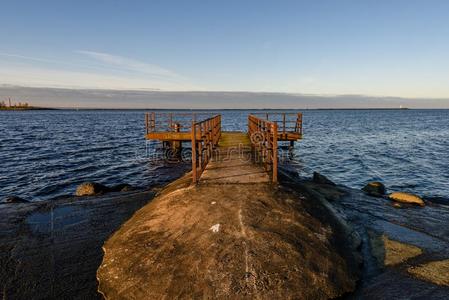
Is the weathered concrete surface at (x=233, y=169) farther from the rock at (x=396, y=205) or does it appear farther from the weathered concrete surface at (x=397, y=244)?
the rock at (x=396, y=205)

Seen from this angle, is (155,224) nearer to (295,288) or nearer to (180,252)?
(180,252)

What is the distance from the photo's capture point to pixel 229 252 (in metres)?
5.94

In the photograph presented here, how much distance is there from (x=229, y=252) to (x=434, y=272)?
15.1ft

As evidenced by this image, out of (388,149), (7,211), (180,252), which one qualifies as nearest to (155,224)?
(180,252)

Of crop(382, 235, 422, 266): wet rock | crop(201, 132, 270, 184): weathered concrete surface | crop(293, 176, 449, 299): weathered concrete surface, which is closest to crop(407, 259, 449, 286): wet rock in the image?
crop(293, 176, 449, 299): weathered concrete surface

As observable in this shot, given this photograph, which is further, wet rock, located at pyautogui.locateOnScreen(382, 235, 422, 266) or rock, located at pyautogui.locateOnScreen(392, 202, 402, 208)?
rock, located at pyautogui.locateOnScreen(392, 202, 402, 208)

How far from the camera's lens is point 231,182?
9.29 metres

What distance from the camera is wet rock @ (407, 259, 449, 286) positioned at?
6361 millimetres

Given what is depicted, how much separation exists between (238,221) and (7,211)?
8.89 meters

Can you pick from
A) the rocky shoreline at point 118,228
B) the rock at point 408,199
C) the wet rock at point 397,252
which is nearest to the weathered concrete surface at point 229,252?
the rocky shoreline at point 118,228

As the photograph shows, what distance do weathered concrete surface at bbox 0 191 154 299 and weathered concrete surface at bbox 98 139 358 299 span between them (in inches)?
23.6

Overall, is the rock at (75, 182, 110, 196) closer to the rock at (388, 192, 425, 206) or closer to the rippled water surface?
the rippled water surface

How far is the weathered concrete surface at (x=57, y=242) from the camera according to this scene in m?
6.19

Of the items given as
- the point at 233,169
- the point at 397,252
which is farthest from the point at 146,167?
the point at 397,252
